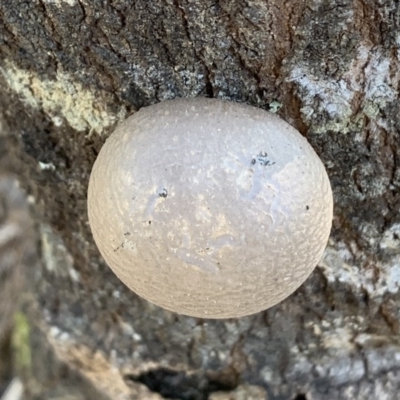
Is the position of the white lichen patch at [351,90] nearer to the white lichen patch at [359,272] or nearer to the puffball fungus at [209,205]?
the puffball fungus at [209,205]

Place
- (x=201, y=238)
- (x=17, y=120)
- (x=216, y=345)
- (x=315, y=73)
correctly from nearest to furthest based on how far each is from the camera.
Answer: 1. (x=201, y=238)
2. (x=315, y=73)
3. (x=17, y=120)
4. (x=216, y=345)

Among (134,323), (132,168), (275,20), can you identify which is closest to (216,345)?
(134,323)

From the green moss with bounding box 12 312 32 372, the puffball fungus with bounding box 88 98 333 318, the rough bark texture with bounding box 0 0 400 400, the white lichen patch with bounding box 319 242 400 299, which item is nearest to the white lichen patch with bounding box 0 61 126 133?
the rough bark texture with bounding box 0 0 400 400

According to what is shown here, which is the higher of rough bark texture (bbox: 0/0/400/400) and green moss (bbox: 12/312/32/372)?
rough bark texture (bbox: 0/0/400/400)

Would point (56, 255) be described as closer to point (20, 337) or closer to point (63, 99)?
point (63, 99)

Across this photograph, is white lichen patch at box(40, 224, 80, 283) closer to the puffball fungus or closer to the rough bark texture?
the rough bark texture

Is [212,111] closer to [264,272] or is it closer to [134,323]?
[264,272]
